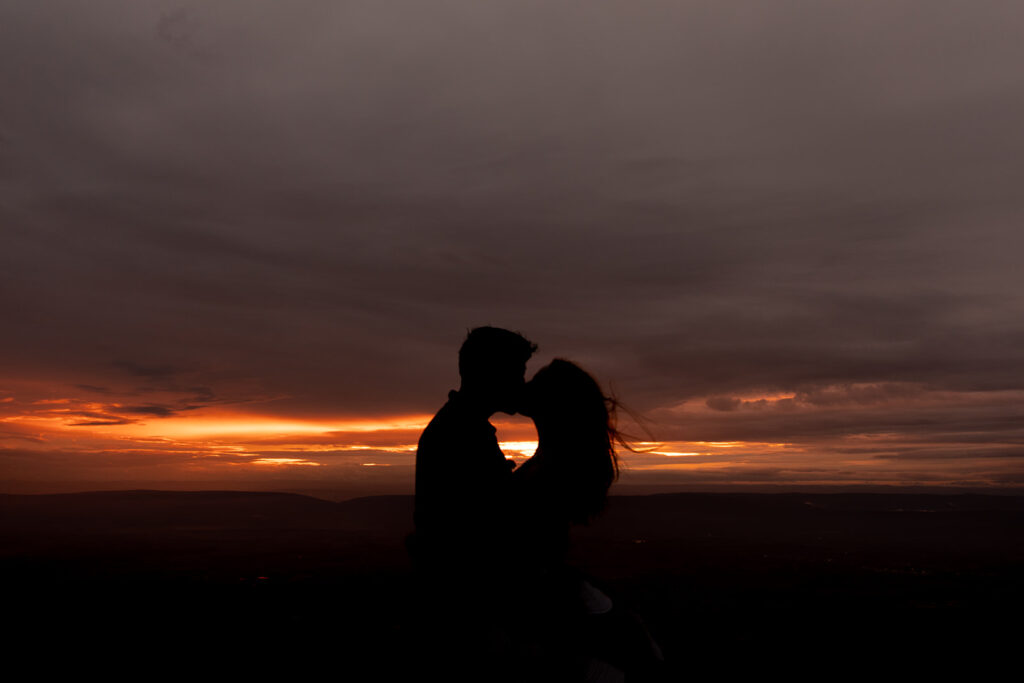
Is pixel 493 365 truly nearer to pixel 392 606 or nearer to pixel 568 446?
pixel 568 446

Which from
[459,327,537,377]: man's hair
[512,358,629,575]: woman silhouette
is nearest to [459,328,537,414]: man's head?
[459,327,537,377]: man's hair

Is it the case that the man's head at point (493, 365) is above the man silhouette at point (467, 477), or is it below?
above

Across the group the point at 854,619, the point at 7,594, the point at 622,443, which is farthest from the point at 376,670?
the point at 7,594

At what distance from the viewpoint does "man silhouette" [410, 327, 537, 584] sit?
3.37 m

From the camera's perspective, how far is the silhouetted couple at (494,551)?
3342mm

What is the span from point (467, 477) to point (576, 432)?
925mm

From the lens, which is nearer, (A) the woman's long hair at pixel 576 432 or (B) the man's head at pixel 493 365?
(B) the man's head at pixel 493 365

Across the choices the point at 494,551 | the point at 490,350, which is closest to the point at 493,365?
the point at 490,350

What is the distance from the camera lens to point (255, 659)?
4144 centimetres

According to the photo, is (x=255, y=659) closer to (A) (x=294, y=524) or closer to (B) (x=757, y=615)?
(B) (x=757, y=615)

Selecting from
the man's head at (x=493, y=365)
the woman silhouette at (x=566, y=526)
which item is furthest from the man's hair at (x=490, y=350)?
the woman silhouette at (x=566, y=526)

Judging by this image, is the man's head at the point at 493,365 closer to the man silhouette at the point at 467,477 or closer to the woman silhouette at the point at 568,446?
the man silhouette at the point at 467,477

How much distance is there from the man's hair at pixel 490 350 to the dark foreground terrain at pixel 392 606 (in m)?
1.43

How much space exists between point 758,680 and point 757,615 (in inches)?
946
